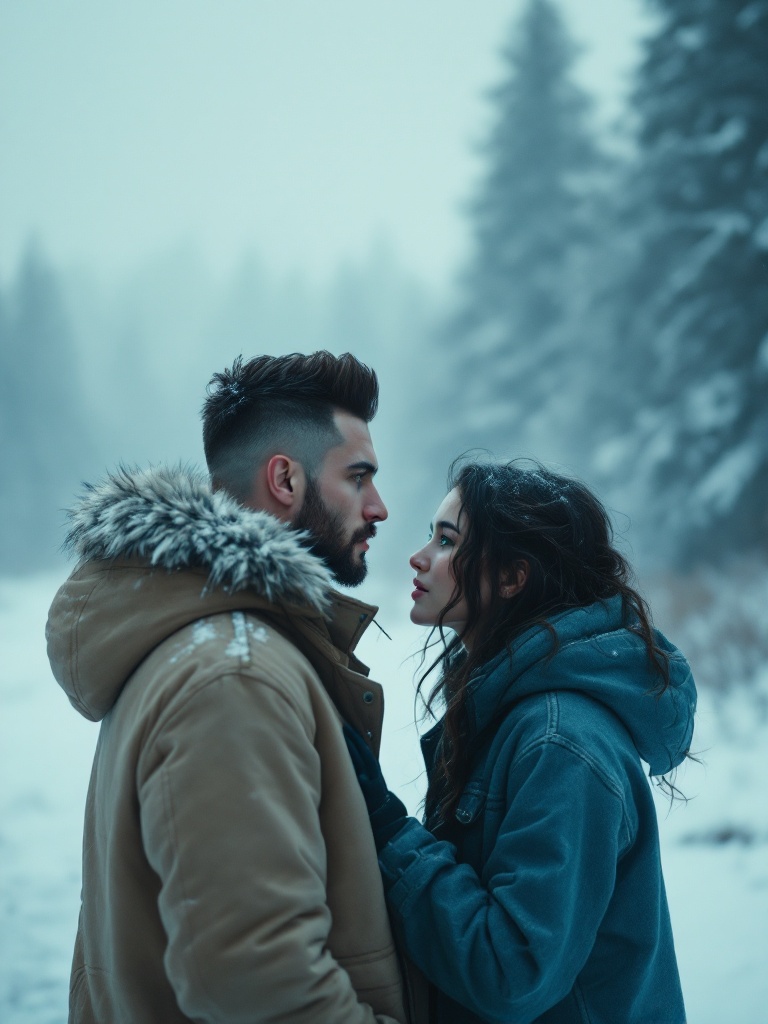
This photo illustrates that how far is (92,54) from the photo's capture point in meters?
8.81

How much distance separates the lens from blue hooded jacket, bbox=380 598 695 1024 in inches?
62.2

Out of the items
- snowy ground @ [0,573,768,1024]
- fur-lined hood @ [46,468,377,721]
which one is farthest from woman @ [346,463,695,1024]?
snowy ground @ [0,573,768,1024]

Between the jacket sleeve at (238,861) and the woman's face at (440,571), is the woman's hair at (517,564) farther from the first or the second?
the jacket sleeve at (238,861)

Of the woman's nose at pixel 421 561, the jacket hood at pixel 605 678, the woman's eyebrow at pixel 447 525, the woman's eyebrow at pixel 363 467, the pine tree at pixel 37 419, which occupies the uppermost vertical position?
the pine tree at pixel 37 419

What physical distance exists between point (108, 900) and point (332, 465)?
1102mm

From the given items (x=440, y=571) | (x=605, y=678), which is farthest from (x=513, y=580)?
(x=605, y=678)

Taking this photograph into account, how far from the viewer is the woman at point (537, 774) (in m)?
1.60

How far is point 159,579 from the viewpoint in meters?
1.64

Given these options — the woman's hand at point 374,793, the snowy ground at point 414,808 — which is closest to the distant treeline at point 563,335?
the snowy ground at point 414,808

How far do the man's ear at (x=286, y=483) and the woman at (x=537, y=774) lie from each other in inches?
14.4

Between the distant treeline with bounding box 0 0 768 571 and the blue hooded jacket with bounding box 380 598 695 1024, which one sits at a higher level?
the distant treeline with bounding box 0 0 768 571

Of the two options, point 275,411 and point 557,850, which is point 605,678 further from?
point 275,411

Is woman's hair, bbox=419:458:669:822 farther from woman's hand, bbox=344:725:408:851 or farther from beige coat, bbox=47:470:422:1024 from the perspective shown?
beige coat, bbox=47:470:422:1024

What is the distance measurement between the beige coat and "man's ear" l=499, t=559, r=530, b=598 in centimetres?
44
